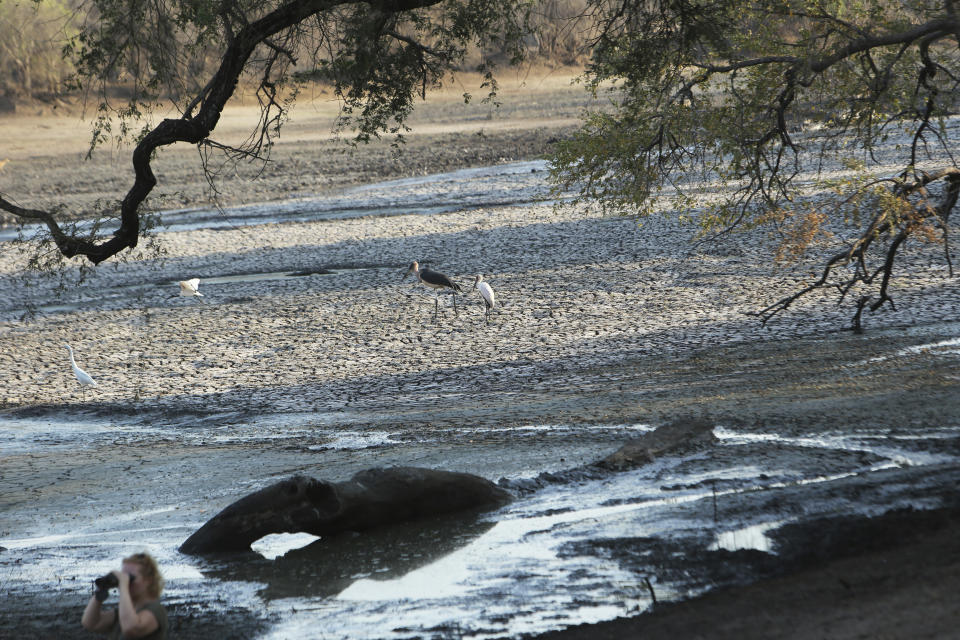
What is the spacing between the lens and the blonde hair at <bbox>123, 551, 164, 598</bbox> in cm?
492

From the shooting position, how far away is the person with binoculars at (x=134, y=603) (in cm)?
488

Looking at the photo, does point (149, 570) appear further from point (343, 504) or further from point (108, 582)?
point (343, 504)

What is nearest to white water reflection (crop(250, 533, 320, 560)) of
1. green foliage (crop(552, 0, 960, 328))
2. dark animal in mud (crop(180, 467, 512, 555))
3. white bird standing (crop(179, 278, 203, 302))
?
dark animal in mud (crop(180, 467, 512, 555))

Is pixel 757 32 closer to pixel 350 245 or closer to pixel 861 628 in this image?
pixel 861 628

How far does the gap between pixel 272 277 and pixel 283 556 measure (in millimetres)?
13532

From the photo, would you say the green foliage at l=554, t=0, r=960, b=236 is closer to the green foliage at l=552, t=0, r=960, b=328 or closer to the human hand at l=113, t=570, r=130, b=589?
the green foliage at l=552, t=0, r=960, b=328

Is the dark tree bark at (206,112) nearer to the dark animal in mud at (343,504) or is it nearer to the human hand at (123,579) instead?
the dark animal in mud at (343,504)

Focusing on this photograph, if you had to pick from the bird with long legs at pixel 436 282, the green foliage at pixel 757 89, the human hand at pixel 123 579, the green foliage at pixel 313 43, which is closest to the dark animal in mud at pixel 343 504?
the human hand at pixel 123 579

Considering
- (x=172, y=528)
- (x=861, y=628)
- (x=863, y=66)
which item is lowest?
(x=172, y=528)

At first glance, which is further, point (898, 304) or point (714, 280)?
point (714, 280)

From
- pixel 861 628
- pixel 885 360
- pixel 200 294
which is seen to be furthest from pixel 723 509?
pixel 200 294

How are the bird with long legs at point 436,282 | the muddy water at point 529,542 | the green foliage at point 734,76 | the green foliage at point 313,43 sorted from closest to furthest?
the muddy water at point 529,542 → the green foliage at point 313,43 → the green foliage at point 734,76 → the bird with long legs at point 436,282

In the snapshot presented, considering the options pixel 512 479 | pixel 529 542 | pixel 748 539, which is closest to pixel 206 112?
pixel 512 479

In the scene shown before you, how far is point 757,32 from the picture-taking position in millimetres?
11688
